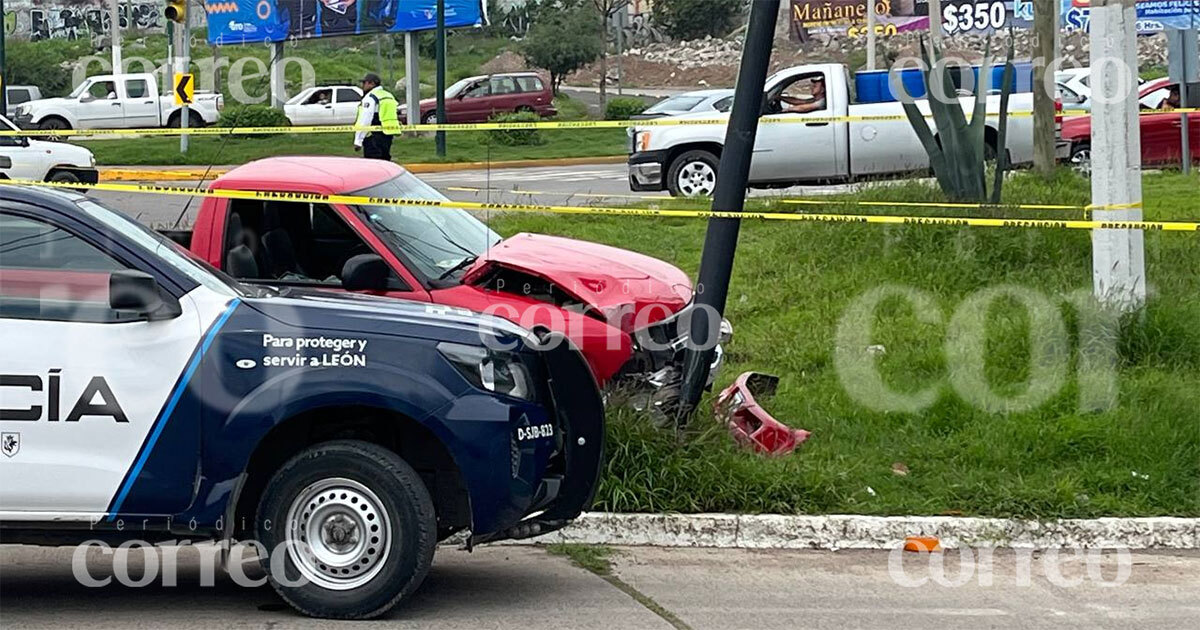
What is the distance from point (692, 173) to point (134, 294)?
12608 mm

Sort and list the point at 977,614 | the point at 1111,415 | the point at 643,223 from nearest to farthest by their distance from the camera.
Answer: the point at 977,614 < the point at 1111,415 < the point at 643,223

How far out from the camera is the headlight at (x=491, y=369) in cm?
615

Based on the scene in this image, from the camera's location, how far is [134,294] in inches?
234

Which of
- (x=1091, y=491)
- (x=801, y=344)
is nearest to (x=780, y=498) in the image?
(x=1091, y=491)

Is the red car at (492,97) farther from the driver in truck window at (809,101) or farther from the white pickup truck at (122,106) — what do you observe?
the driver in truck window at (809,101)

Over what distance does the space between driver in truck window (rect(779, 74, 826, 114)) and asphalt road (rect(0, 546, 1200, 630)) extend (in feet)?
37.4

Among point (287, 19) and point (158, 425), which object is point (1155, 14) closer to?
point (287, 19)

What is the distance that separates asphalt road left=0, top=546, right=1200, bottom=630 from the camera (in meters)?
6.38

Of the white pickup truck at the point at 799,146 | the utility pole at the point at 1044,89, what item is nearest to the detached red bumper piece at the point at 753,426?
the utility pole at the point at 1044,89

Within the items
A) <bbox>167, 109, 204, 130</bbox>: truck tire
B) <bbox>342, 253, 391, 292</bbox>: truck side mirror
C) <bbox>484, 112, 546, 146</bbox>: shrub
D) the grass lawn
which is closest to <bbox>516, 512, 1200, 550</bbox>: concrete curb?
<bbox>342, 253, 391, 292</bbox>: truck side mirror

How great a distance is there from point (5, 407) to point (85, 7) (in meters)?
66.4

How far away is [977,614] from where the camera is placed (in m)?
6.64

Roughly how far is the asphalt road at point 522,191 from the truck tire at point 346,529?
4.83 meters

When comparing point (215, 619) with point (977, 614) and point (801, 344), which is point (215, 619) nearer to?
point (977, 614)
